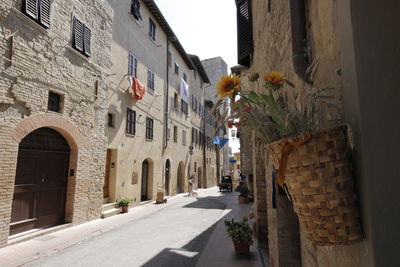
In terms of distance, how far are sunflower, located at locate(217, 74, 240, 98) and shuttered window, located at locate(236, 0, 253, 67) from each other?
504 cm

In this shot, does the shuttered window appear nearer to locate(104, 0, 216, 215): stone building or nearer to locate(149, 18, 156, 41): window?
locate(104, 0, 216, 215): stone building

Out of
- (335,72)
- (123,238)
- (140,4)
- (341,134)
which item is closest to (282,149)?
(341,134)

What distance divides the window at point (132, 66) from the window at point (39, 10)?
16.6 ft

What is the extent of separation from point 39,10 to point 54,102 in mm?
2867

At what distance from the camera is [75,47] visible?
888 cm

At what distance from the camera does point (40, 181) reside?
784cm

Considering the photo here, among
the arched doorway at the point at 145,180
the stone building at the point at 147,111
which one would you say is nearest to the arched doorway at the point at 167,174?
the stone building at the point at 147,111

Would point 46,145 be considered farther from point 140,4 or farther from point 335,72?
point 140,4

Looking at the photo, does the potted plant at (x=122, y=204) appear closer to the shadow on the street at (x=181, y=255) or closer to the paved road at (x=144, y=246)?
the paved road at (x=144, y=246)

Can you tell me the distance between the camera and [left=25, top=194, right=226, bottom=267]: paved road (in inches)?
214

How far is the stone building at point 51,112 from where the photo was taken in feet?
21.5

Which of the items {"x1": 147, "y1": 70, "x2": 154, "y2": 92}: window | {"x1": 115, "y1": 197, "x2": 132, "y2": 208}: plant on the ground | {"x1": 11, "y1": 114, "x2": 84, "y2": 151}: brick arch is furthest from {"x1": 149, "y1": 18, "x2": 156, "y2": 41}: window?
{"x1": 115, "y1": 197, "x2": 132, "y2": 208}: plant on the ground

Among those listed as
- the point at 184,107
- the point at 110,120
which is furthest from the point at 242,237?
the point at 184,107

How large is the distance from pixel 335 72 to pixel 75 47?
9.54 meters
